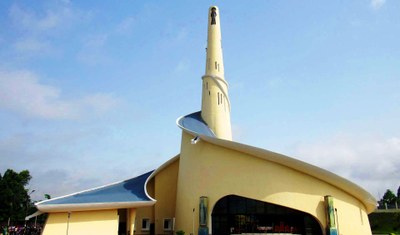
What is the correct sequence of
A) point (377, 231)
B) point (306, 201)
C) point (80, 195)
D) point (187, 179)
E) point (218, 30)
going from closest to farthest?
point (306, 201) < point (80, 195) < point (187, 179) < point (218, 30) < point (377, 231)

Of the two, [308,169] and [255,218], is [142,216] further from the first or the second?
[308,169]

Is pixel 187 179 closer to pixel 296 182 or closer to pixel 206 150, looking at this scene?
pixel 206 150

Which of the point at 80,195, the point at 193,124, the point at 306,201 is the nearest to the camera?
the point at 306,201

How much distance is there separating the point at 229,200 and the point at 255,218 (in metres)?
2.10

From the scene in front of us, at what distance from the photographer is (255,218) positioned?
2395 centimetres

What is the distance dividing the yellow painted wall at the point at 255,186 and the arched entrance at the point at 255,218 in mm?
1277

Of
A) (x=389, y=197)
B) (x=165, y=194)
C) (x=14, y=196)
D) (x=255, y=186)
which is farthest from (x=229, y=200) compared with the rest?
(x=389, y=197)

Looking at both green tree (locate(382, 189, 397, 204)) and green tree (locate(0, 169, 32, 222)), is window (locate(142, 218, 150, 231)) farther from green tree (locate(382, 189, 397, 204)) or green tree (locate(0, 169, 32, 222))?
green tree (locate(382, 189, 397, 204))

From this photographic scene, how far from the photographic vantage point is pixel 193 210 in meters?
24.2

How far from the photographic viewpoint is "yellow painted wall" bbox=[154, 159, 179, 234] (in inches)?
1121

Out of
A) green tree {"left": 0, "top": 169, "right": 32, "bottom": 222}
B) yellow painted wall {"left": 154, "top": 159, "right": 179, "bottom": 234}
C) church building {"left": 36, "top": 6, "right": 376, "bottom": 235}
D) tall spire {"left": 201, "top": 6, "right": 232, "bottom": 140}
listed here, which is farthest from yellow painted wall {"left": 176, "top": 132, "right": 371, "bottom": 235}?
green tree {"left": 0, "top": 169, "right": 32, "bottom": 222}

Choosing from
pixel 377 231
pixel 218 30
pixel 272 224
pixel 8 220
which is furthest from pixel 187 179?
pixel 8 220

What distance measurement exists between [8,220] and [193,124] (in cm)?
3168

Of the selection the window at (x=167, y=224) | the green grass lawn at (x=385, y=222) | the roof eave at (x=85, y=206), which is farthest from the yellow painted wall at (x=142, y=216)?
the green grass lawn at (x=385, y=222)
